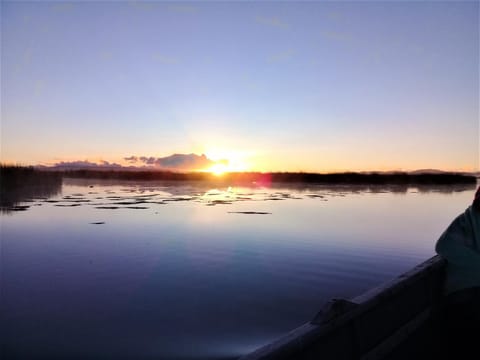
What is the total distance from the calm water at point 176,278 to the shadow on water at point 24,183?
12.0 meters

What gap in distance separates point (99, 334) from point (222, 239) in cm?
709

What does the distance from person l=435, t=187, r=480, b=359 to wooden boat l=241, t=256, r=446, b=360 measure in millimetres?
231

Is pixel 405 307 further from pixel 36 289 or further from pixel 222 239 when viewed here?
pixel 222 239

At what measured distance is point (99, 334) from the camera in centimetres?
482

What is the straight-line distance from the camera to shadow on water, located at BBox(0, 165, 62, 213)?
26.0m

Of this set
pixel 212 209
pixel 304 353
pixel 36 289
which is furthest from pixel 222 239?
pixel 304 353

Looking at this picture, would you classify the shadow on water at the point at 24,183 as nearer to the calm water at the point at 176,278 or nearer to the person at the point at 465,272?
the calm water at the point at 176,278

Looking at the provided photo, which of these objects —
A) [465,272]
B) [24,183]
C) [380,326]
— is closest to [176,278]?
[380,326]

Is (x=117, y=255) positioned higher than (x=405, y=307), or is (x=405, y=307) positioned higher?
(x=405, y=307)

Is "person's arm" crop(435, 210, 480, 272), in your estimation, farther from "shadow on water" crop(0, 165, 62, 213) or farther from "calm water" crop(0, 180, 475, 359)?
"shadow on water" crop(0, 165, 62, 213)

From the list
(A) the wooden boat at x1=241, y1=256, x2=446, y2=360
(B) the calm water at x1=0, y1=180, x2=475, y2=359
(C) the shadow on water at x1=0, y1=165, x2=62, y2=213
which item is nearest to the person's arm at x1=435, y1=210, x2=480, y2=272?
(A) the wooden boat at x1=241, y1=256, x2=446, y2=360

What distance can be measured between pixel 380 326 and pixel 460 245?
1.02 meters

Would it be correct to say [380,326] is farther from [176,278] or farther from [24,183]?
[24,183]

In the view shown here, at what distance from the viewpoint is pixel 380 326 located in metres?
2.92
